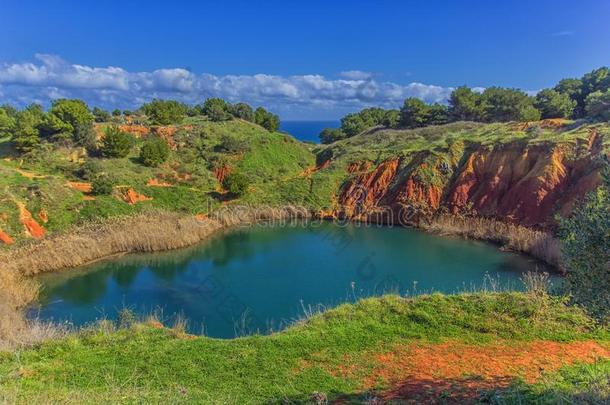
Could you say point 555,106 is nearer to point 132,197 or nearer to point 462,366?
point 132,197

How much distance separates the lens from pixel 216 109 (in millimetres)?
49844

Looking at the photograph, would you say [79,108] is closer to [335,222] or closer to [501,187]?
[335,222]

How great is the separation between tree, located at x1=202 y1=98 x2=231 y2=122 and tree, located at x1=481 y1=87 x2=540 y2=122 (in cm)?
3003

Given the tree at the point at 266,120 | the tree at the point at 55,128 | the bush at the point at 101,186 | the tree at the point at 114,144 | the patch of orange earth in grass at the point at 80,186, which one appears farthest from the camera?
the tree at the point at 266,120

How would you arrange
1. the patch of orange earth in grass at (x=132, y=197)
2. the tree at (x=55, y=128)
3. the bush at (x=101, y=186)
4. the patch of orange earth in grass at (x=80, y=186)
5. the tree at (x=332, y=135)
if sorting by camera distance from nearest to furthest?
the patch of orange earth in grass at (x=80, y=186), the bush at (x=101, y=186), the patch of orange earth in grass at (x=132, y=197), the tree at (x=55, y=128), the tree at (x=332, y=135)

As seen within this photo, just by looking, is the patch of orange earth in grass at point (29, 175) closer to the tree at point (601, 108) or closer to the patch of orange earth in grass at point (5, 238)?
the patch of orange earth in grass at point (5, 238)

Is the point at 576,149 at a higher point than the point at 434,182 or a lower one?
higher

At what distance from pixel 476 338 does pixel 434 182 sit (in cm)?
2421

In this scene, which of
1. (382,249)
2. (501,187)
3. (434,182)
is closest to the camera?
(382,249)

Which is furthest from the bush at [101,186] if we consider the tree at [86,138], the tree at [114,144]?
the tree at [86,138]

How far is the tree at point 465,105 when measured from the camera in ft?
166

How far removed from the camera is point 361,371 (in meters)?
10.3

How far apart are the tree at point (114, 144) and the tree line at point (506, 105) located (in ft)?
110

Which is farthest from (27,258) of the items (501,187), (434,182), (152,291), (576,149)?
(576,149)
